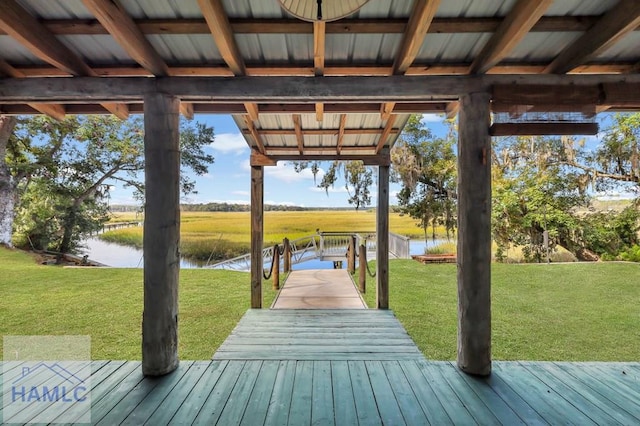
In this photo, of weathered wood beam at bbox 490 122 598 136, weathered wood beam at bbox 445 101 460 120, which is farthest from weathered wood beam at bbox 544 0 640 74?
weathered wood beam at bbox 445 101 460 120

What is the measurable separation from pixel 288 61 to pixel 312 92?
317 mm

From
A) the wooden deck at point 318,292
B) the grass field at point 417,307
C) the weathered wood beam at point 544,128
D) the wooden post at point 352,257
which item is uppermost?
the weathered wood beam at point 544,128

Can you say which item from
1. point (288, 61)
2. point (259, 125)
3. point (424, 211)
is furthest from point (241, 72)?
point (424, 211)

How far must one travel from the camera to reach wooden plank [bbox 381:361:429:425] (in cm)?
193

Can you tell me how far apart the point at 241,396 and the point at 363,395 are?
2.96 ft

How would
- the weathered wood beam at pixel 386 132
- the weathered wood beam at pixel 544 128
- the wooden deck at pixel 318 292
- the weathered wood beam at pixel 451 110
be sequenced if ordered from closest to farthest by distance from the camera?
the weathered wood beam at pixel 544 128, the weathered wood beam at pixel 451 110, the weathered wood beam at pixel 386 132, the wooden deck at pixel 318 292

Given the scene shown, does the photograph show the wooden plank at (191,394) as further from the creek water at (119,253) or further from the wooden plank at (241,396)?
the creek water at (119,253)

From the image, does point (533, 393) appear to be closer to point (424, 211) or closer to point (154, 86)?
point (154, 86)

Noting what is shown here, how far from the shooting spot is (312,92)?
2.51m

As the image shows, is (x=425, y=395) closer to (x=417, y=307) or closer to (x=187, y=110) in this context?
(x=187, y=110)

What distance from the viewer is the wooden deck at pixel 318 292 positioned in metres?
5.01

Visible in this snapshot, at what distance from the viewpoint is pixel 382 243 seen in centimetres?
479

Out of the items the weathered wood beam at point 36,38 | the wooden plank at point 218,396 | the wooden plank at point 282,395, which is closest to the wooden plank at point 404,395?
the wooden plank at point 282,395

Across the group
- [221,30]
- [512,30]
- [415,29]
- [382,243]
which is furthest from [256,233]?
[512,30]
